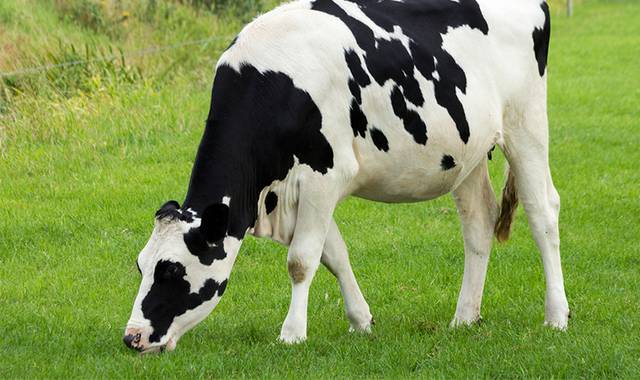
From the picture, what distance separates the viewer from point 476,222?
8320mm

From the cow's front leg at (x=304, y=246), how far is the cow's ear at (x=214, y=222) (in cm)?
52

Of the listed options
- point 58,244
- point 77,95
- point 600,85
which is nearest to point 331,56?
point 58,244

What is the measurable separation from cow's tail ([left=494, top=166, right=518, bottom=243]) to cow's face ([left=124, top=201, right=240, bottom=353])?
2.41m

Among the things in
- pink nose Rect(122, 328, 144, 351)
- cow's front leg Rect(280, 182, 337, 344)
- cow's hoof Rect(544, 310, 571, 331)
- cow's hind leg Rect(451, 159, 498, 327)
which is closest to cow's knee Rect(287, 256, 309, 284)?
cow's front leg Rect(280, 182, 337, 344)

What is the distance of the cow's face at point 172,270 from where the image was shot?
6578 millimetres

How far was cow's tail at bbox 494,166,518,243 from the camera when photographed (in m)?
8.38

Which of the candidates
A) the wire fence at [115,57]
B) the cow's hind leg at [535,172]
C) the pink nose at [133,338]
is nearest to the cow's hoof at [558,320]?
the cow's hind leg at [535,172]

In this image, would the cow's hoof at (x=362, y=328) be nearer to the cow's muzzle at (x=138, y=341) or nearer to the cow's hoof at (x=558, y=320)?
the cow's hoof at (x=558, y=320)

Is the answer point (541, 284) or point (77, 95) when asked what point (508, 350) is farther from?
point (77, 95)

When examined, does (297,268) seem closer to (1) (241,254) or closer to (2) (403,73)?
(2) (403,73)

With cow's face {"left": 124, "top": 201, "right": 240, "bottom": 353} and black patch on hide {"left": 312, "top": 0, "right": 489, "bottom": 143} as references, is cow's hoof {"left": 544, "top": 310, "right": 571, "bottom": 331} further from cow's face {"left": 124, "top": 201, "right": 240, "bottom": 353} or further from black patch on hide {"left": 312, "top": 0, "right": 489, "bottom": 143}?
cow's face {"left": 124, "top": 201, "right": 240, "bottom": 353}

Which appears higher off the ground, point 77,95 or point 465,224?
point 465,224

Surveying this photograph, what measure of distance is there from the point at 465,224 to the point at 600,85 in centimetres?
1156

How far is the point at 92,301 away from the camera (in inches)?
336
